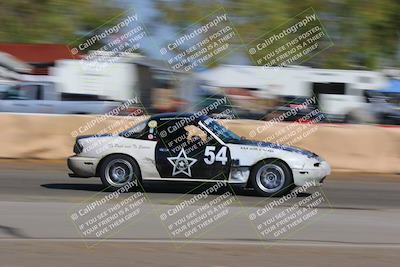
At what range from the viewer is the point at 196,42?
83.1 feet

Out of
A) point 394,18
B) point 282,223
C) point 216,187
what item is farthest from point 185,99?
point 282,223

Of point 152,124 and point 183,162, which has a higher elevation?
point 152,124

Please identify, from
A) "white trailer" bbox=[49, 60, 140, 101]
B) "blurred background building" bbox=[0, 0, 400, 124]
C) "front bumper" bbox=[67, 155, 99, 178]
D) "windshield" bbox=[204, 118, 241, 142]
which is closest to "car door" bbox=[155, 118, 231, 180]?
"windshield" bbox=[204, 118, 241, 142]

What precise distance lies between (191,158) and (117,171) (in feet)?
3.95

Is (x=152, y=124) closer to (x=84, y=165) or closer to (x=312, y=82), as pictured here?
(x=84, y=165)

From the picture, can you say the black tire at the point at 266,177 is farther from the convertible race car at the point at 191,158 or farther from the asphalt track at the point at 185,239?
the asphalt track at the point at 185,239

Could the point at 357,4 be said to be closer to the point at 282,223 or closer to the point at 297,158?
the point at 297,158

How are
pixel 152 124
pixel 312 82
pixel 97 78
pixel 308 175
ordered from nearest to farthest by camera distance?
1. pixel 308 175
2. pixel 152 124
3. pixel 97 78
4. pixel 312 82

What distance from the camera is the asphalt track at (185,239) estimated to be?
6.55 meters

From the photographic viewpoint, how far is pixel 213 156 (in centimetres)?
1141

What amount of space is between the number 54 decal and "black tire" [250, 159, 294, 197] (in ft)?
1.61

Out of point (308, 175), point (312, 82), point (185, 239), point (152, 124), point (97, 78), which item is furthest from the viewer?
point (312, 82)

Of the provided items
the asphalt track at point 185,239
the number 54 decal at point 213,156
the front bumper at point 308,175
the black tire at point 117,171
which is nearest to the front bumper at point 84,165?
the black tire at point 117,171

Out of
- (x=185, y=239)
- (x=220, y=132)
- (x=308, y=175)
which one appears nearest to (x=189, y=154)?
(x=220, y=132)
